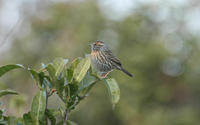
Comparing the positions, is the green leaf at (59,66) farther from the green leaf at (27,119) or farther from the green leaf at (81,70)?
the green leaf at (27,119)

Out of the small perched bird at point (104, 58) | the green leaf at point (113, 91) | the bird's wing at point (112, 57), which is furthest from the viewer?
the bird's wing at point (112, 57)

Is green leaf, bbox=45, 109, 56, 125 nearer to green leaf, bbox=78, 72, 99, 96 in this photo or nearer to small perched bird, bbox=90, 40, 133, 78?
green leaf, bbox=78, 72, 99, 96

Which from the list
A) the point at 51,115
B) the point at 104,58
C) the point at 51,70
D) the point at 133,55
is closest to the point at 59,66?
the point at 51,70

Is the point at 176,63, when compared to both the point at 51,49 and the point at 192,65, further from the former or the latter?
the point at 51,49

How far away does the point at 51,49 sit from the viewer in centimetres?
1297

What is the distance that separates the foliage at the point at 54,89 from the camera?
6.48ft

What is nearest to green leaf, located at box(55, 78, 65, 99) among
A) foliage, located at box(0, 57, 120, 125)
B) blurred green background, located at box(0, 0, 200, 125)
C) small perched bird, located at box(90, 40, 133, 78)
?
foliage, located at box(0, 57, 120, 125)

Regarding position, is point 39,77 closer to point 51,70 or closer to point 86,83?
point 51,70

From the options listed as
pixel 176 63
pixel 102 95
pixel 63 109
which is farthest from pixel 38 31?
pixel 63 109

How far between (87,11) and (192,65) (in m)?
4.58

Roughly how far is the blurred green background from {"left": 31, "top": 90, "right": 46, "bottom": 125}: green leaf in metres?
8.11

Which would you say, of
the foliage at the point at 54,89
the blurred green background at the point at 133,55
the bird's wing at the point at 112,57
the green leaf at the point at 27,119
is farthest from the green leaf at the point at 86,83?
the blurred green background at the point at 133,55

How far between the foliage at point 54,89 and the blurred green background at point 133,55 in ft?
26.0

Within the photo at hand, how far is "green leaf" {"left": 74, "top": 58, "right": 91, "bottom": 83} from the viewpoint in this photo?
86.0 inches
